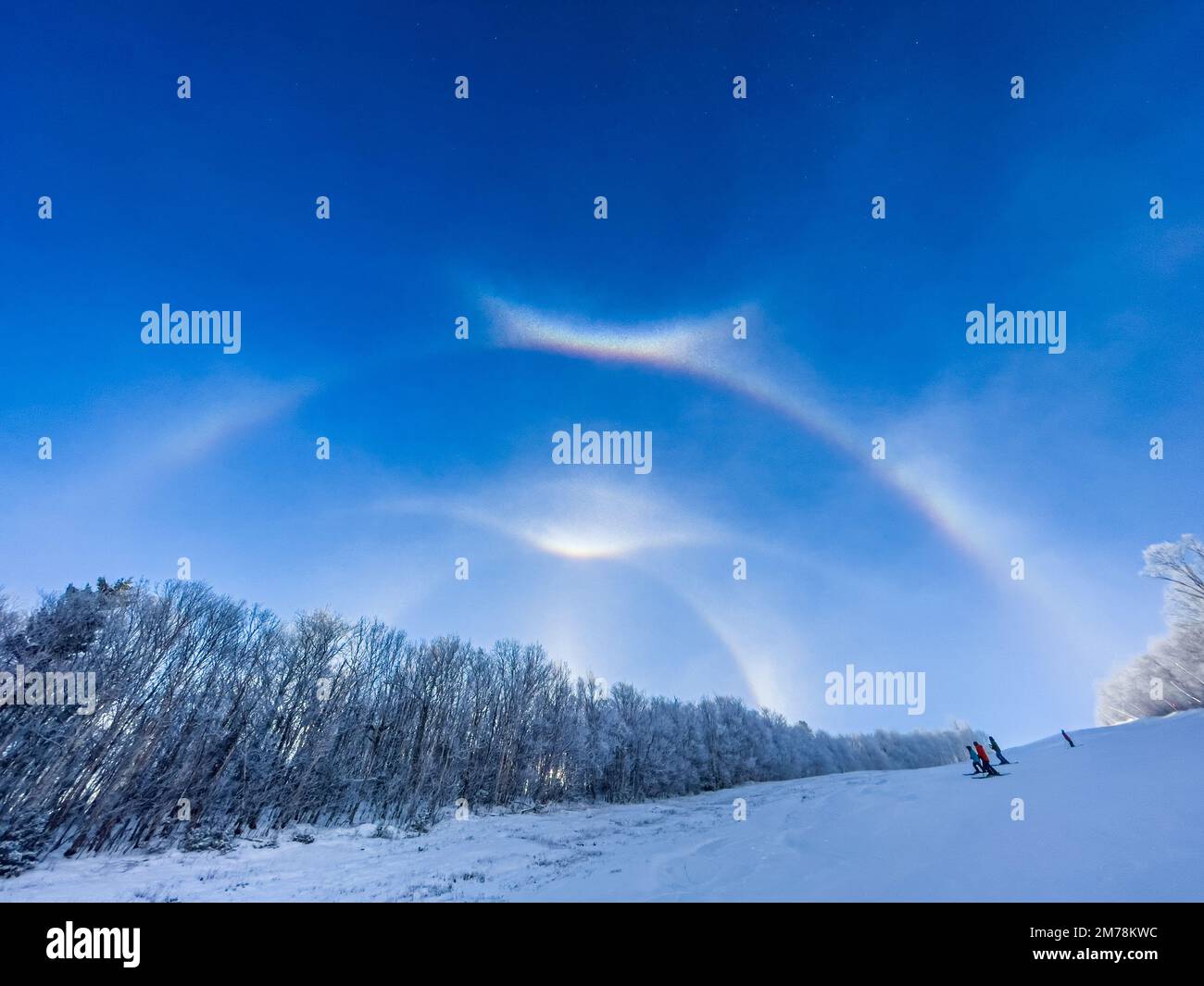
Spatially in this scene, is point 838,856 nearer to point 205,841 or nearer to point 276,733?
point 205,841

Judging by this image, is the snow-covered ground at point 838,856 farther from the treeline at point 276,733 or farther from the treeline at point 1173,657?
the treeline at point 1173,657

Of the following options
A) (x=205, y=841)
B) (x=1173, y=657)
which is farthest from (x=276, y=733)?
(x=1173, y=657)

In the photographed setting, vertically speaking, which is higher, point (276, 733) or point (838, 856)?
point (838, 856)

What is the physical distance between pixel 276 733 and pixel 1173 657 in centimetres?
8062

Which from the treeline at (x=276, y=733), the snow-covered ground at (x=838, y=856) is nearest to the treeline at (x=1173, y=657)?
the snow-covered ground at (x=838, y=856)

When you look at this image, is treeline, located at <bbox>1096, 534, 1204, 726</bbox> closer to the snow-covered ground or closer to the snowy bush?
the snow-covered ground

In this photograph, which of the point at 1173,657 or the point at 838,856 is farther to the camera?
the point at 1173,657

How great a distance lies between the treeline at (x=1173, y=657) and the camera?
36.1m

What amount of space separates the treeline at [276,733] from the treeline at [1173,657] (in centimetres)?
5079

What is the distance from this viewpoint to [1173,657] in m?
45.6

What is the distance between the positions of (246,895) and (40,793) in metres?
23.5

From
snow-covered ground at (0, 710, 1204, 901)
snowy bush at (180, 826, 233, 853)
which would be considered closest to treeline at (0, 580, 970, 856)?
snowy bush at (180, 826, 233, 853)
